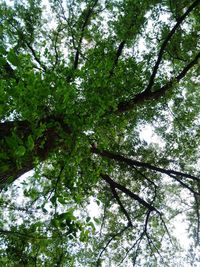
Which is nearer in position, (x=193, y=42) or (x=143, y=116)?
(x=193, y=42)

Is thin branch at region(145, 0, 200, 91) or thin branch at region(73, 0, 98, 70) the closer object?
thin branch at region(145, 0, 200, 91)

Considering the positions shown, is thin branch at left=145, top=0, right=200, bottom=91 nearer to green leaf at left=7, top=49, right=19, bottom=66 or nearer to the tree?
the tree

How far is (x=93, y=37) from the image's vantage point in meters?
11.1

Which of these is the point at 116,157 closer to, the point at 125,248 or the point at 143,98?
the point at 143,98

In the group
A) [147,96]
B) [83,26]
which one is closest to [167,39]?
[147,96]

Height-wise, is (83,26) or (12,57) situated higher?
(83,26)

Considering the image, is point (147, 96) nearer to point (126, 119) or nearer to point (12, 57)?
point (126, 119)

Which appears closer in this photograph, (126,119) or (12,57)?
(12,57)

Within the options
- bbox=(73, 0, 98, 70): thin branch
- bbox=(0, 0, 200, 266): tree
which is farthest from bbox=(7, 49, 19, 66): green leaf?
bbox=(73, 0, 98, 70): thin branch

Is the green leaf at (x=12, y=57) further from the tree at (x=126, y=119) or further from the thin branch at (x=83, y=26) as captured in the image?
the thin branch at (x=83, y=26)

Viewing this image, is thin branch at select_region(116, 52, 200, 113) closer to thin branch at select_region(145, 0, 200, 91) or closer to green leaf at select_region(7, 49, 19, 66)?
thin branch at select_region(145, 0, 200, 91)

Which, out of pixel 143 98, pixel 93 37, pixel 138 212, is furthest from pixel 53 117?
pixel 138 212

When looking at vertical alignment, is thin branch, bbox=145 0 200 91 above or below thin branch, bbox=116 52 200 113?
above

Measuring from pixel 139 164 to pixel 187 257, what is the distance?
14.4 feet
